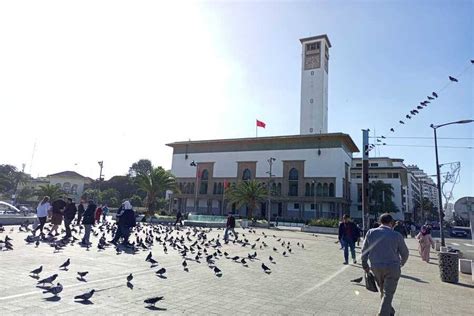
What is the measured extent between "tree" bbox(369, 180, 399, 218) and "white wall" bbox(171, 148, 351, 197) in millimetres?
7031

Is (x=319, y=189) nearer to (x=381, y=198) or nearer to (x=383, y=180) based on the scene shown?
(x=381, y=198)

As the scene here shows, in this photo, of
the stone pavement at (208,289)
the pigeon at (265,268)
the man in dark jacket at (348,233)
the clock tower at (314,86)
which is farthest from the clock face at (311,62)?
the pigeon at (265,268)

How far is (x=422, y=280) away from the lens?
29.0 ft

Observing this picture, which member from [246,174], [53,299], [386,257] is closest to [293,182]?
[246,174]

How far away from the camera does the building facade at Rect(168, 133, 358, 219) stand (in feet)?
179

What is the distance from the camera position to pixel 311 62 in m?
65.9

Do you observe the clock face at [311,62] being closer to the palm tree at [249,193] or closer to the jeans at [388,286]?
the palm tree at [249,193]

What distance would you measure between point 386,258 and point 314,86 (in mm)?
62727

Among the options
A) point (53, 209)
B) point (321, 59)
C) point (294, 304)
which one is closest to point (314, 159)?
point (321, 59)

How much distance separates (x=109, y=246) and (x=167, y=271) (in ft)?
15.8

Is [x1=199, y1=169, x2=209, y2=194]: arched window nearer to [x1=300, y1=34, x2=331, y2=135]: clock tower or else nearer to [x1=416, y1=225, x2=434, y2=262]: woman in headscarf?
[x1=300, y1=34, x2=331, y2=135]: clock tower

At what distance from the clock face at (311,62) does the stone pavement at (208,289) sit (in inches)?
2375

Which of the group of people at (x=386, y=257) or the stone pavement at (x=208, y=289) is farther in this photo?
the stone pavement at (x=208, y=289)

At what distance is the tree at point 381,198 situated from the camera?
60.3m
